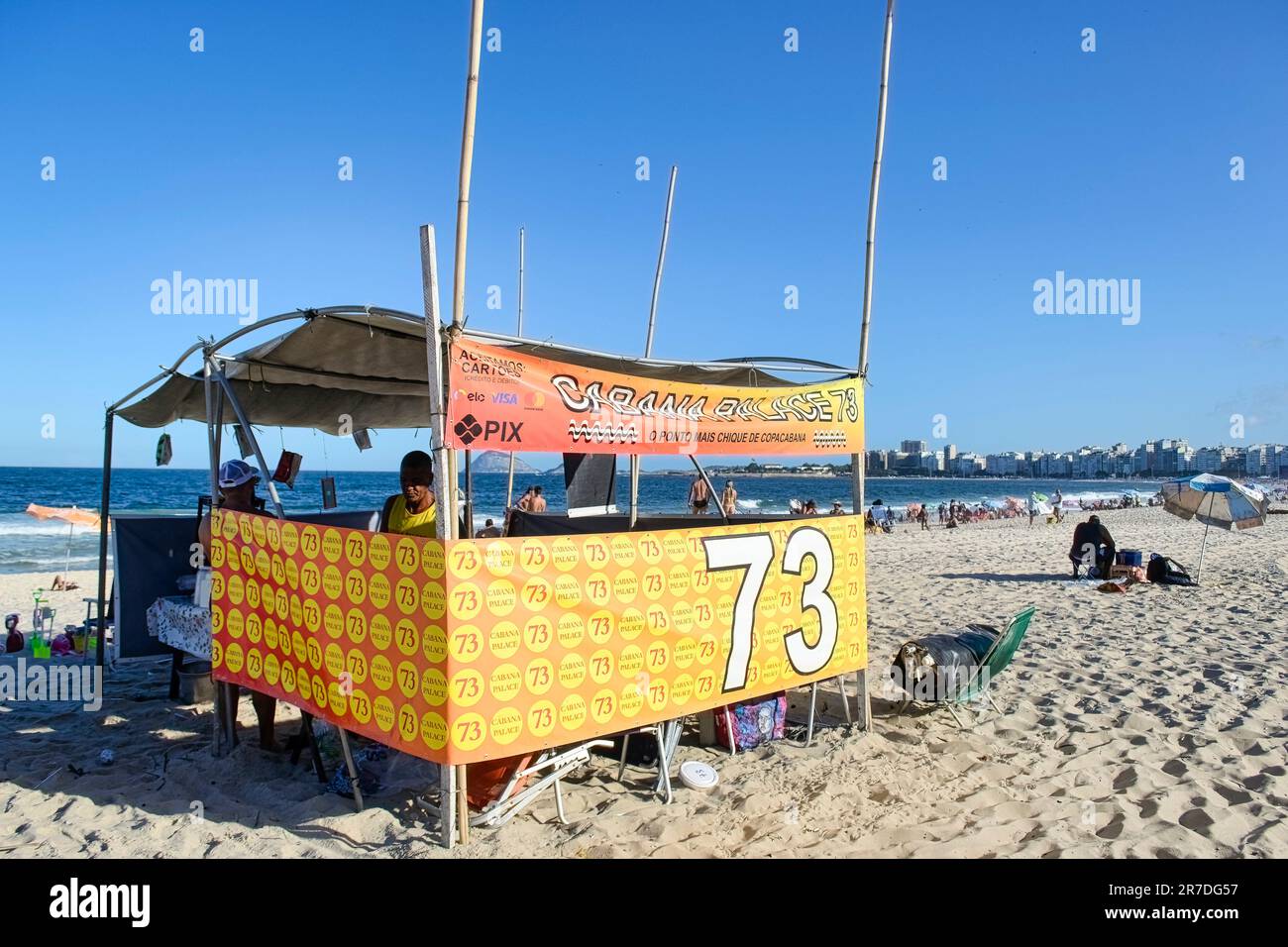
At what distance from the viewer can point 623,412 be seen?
4328 mm

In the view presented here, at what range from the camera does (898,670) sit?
589cm

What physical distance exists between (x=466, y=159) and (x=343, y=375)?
8.89 ft

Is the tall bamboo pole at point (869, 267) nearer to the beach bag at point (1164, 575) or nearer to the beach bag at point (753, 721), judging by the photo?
the beach bag at point (753, 721)

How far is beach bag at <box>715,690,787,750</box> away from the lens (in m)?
5.10

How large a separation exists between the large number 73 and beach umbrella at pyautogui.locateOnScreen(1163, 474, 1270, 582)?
11155mm

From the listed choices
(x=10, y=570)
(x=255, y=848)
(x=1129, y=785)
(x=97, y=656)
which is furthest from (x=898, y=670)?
(x=10, y=570)

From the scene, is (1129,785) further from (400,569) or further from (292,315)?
(292,315)

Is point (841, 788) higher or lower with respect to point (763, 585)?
lower

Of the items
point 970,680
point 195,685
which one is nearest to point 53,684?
point 195,685

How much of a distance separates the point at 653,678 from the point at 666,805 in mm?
658

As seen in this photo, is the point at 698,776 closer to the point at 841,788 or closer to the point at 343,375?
the point at 841,788

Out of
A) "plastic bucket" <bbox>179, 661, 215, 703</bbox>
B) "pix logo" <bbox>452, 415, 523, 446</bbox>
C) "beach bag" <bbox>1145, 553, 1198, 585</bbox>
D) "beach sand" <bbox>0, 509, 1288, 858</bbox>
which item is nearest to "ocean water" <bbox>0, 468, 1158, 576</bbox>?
"plastic bucket" <bbox>179, 661, 215, 703</bbox>

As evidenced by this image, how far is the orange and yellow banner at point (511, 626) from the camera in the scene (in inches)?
144

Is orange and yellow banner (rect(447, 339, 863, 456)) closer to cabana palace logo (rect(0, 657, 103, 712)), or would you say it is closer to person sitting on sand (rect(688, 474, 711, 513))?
cabana palace logo (rect(0, 657, 103, 712))
